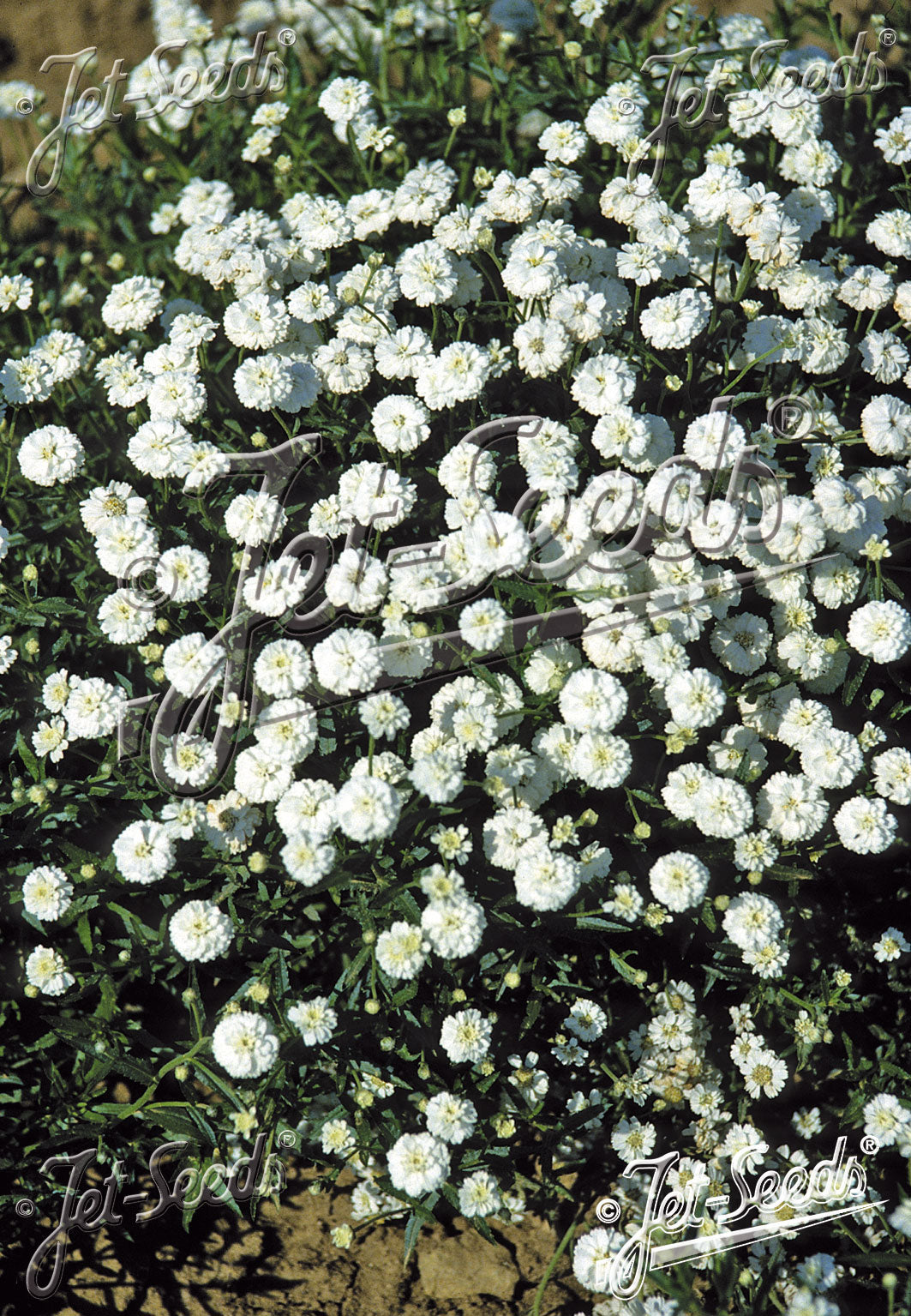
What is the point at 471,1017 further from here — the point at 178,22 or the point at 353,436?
the point at 178,22

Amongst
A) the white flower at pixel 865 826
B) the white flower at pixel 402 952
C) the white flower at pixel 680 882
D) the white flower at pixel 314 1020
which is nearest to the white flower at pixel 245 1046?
the white flower at pixel 314 1020

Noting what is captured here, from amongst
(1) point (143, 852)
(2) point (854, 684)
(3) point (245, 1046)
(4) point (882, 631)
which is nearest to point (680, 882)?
(2) point (854, 684)

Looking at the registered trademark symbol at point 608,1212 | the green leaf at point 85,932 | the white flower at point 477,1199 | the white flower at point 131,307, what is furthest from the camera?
the white flower at point 131,307

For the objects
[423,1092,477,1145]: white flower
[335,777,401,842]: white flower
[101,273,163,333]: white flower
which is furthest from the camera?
[101,273,163,333]: white flower

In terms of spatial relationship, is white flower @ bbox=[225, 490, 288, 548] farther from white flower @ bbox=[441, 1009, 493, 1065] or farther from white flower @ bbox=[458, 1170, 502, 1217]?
white flower @ bbox=[458, 1170, 502, 1217]

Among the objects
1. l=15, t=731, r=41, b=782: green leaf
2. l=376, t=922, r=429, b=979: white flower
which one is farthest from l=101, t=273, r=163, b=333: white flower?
l=376, t=922, r=429, b=979: white flower

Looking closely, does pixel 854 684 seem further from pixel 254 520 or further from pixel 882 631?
pixel 254 520

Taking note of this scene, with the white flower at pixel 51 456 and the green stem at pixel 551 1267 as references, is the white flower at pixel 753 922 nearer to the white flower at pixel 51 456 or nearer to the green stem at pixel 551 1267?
the green stem at pixel 551 1267

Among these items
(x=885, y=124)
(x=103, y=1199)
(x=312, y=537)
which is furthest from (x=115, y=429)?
(x=885, y=124)

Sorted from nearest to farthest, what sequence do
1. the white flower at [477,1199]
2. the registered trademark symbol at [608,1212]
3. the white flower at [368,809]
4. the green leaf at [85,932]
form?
the white flower at [368,809], the white flower at [477,1199], the green leaf at [85,932], the registered trademark symbol at [608,1212]
